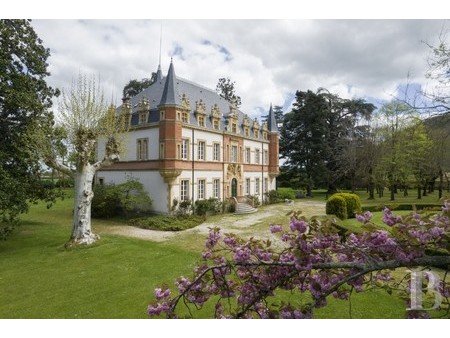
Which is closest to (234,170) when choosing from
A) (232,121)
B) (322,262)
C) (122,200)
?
(232,121)

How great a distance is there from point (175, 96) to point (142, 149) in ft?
17.0

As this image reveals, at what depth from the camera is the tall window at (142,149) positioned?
23.8 metres

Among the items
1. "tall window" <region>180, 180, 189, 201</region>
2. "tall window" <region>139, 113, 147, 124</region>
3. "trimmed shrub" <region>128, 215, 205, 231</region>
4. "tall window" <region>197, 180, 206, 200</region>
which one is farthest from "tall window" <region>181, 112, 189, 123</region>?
"trimmed shrub" <region>128, 215, 205, 231</region>

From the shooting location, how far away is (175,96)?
22438 millimetres

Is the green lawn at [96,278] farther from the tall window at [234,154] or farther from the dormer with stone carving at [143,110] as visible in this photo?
the tall window at [234,154]

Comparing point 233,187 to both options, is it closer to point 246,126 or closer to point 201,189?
point 201,189

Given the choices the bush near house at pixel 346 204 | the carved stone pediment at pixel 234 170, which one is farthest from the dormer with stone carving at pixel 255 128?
the bush near house at pixel 346 204

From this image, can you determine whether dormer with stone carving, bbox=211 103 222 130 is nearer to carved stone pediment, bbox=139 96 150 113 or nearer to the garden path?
carved stone pediment, bbox=139 96 150 113

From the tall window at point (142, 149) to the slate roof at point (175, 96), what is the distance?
164cm

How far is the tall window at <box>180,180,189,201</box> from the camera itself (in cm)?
2323

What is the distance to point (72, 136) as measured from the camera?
14.9m
